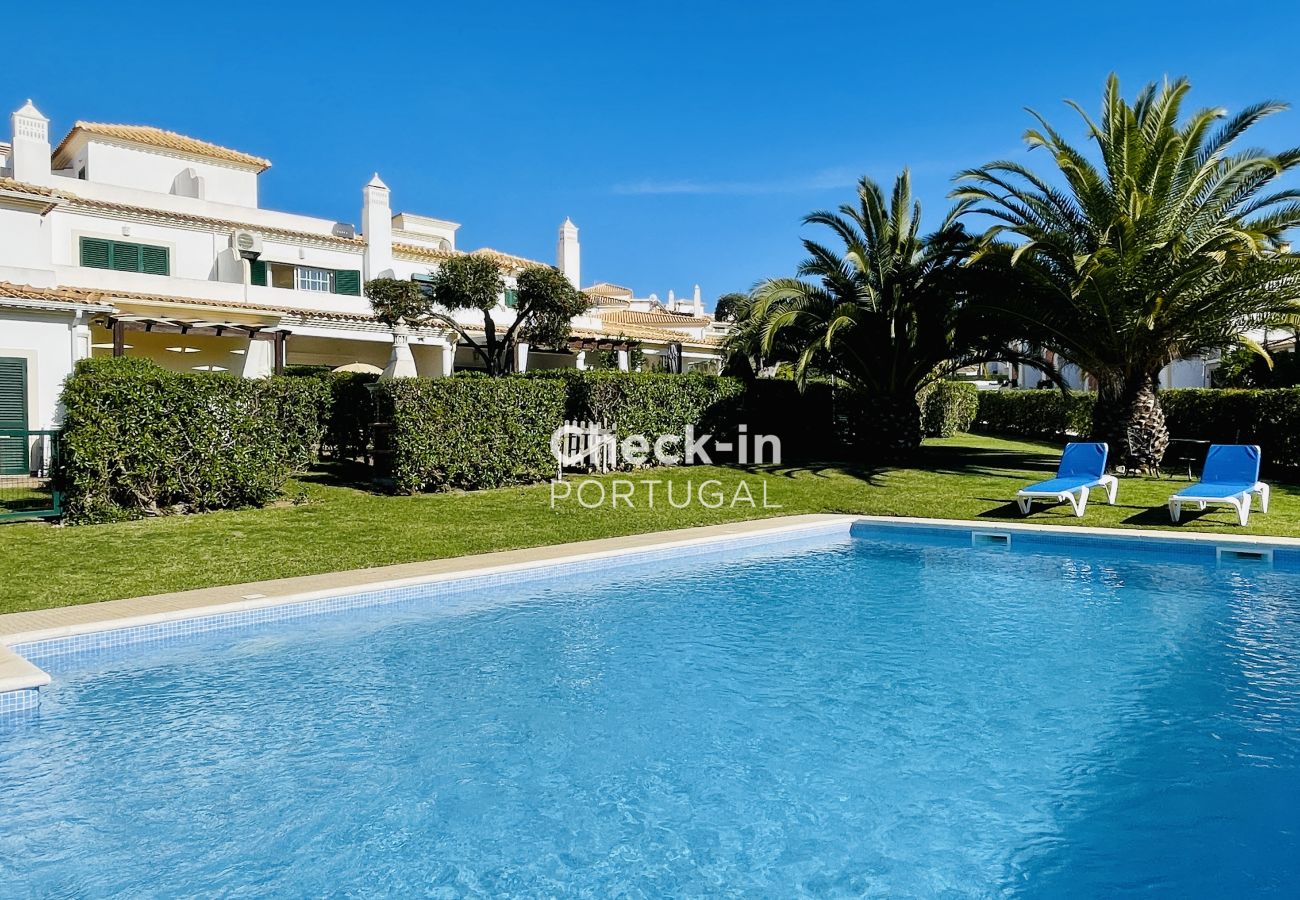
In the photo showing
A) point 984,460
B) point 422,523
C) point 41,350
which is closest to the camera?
point 422,523

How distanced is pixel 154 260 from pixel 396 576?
2347 cm

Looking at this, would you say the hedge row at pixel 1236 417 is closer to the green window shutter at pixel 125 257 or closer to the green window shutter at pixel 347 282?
the green window shutter at pixel 347 282

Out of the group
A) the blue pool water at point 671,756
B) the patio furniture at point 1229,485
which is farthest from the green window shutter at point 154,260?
the patio furniture at point 1229,485

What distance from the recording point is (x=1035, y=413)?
101 feet

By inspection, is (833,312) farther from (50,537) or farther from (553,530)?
(50,537)

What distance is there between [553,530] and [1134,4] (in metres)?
14.4

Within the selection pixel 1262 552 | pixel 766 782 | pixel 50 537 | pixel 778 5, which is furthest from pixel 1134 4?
pixel 50 537

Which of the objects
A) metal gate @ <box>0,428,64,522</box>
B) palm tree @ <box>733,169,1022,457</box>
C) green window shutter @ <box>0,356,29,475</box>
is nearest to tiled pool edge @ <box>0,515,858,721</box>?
metal gate @ <box>0,428,64,522</box>

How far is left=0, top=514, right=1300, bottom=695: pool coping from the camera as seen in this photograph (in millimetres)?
6977

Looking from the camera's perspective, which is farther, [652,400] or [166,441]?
[652,400]

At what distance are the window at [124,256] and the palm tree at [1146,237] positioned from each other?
79.9ft

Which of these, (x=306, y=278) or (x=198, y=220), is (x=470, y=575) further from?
(x=306, y=278)

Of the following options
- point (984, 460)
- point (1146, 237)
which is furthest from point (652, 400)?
point (1146, 237)

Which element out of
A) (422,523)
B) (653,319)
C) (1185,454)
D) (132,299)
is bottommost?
(422,523)
